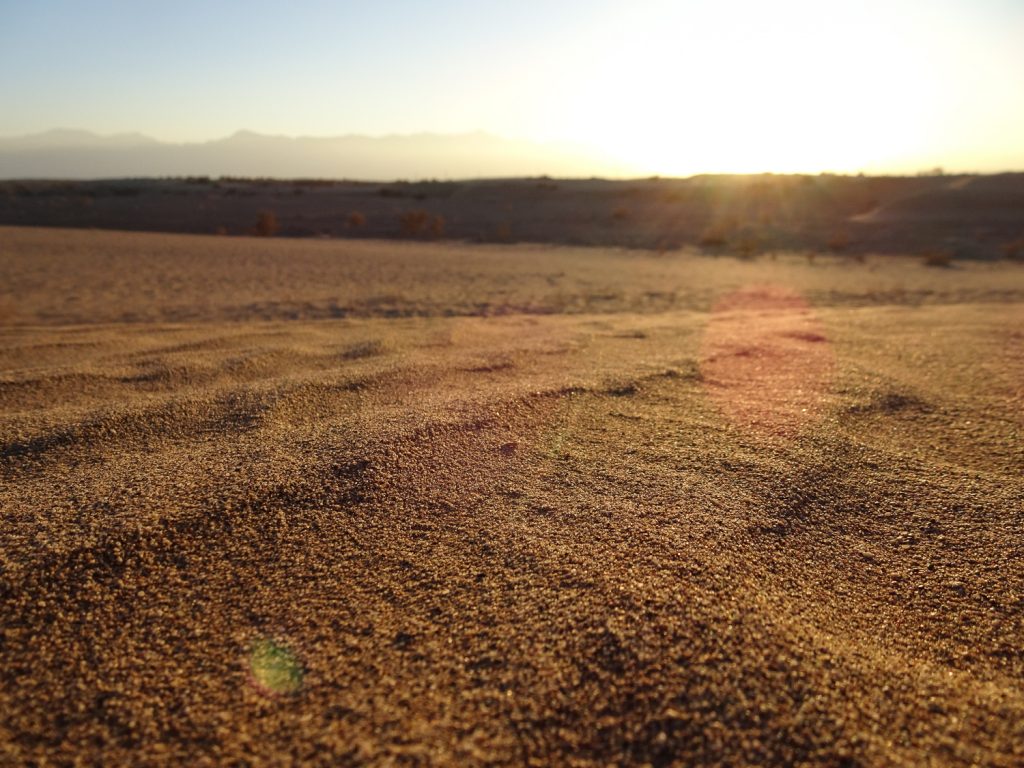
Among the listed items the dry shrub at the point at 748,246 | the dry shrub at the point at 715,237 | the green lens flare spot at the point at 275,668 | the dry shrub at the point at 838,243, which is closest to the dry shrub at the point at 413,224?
the dry shrub at the point at 715,237

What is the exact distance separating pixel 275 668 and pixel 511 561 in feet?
1.69

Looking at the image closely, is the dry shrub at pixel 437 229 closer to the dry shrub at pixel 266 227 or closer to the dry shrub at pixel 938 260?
the dry shrub at pixel 266 227

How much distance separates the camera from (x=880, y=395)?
2789mm

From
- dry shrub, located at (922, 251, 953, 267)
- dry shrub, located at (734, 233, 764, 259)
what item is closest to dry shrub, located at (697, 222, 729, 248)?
dry shrub, located at (734, 233, 764, 259)

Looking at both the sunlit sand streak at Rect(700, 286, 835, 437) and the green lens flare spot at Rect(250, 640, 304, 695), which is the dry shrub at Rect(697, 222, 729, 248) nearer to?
the sunlit sand streak at Rect(700, 286, 835, 437)

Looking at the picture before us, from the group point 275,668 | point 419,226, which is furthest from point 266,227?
point 275,668

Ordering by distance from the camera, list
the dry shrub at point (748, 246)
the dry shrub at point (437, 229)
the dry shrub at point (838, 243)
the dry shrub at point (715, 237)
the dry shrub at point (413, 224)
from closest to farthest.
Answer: the dry shrub at point (748, 246) < the dry shrub at point (838, 243) < the dry shrub at point (715, 237) < the dry shrub at point (437, 229) < the dry shrub at point (413, 224)

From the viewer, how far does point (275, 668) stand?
1.17 metres

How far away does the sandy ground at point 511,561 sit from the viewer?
104 centimetres

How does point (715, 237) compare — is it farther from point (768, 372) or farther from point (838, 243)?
point (768, 372)

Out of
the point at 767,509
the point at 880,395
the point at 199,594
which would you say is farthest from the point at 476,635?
the point at 880,395

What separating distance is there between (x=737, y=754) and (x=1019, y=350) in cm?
381

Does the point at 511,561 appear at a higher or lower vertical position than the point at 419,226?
lower

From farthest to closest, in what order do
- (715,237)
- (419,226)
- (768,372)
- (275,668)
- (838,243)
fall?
(419,226) → (715,237) → (838,243) → (768,372) → (275,668)
